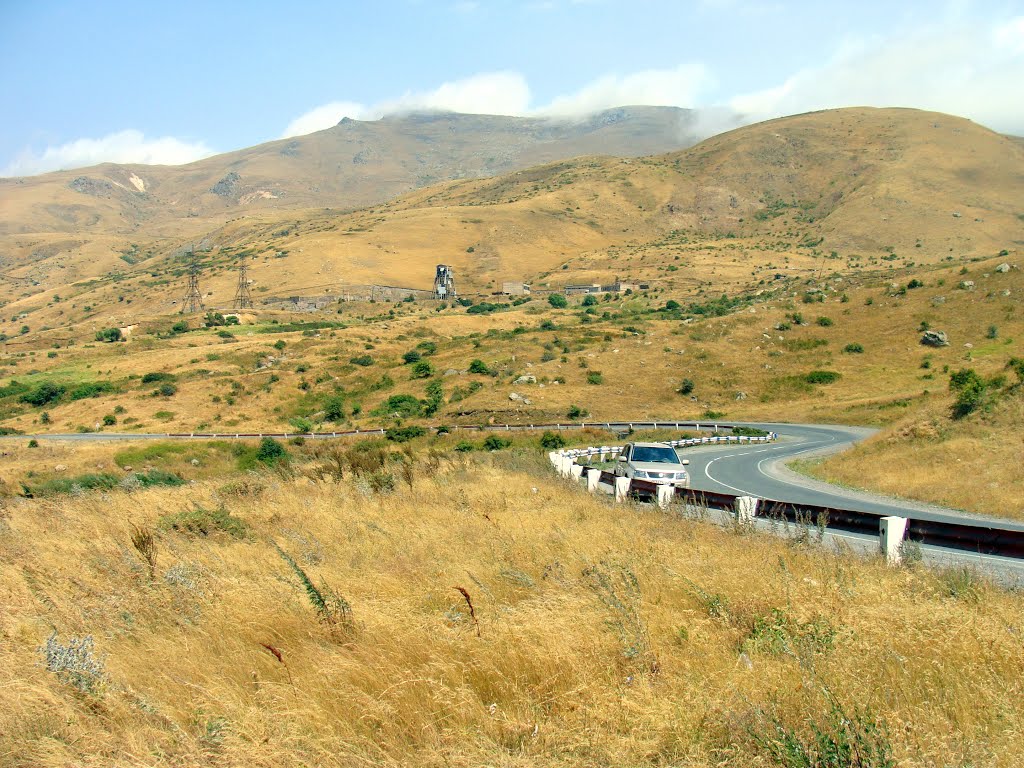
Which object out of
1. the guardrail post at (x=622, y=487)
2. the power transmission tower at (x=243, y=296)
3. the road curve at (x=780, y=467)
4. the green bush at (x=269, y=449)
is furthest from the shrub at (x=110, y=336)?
the guardrail post at (x=622, y=487)

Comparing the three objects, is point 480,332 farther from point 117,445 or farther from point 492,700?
point 492,700

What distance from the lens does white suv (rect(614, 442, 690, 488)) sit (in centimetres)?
2175

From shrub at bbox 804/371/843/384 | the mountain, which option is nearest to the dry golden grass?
shrub at bbox 804/371/843/384

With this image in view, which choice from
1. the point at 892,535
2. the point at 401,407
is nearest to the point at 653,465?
the point at 892,535

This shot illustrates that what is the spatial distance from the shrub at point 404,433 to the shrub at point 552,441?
8436mm

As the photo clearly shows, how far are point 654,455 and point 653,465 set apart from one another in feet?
2.49

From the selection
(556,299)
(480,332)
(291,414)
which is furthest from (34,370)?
(556,299)

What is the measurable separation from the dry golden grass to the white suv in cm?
1264

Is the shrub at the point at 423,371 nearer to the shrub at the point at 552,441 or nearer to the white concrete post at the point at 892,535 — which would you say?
the shrub at the point at 552,441

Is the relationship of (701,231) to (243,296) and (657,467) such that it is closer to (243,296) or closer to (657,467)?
(243,296)

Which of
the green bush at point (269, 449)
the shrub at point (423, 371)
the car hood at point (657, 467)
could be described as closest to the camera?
the car hood at point (657, 467)

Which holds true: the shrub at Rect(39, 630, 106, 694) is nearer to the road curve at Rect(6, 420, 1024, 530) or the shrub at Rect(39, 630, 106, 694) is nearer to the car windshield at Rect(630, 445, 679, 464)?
the road curve at Rect(6, 420, 1024, 530)

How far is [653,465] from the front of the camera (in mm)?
22328

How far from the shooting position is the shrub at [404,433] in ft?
154
